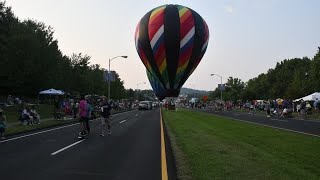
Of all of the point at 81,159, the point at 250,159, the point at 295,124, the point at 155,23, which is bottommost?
the point at 81,159

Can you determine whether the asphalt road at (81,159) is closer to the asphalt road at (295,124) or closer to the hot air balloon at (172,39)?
the asphalt road at (295,124)

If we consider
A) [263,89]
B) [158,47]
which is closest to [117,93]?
[263,89]

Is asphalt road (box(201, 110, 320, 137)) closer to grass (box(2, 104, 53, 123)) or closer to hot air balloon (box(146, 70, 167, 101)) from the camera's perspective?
hot air balloon (box(146, 70, 167, 101))

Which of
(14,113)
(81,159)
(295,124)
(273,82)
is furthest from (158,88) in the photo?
(273,82)

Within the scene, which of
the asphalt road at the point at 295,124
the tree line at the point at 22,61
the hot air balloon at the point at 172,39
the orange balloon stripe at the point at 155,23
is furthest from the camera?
the tree line at the point at 22,61

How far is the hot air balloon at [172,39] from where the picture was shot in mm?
35188

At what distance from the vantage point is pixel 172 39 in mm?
35219

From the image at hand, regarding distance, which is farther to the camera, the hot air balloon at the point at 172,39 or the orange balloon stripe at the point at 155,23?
the orange balloon stripe at the point at 155,23

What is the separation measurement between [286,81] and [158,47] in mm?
100025

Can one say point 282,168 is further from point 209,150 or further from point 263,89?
point 263,89

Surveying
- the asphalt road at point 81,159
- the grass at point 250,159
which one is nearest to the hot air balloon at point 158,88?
the asphalt road at point 81,159

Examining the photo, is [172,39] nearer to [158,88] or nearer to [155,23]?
[155,23]

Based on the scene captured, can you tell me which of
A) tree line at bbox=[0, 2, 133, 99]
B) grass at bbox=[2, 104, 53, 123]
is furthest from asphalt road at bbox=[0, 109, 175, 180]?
tree line at bbox=[0, 2, 133, 99]

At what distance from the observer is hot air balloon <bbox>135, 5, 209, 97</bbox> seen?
35188 mm
